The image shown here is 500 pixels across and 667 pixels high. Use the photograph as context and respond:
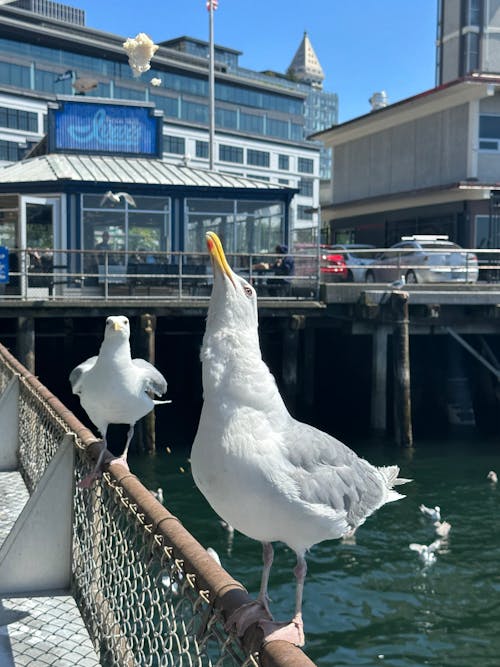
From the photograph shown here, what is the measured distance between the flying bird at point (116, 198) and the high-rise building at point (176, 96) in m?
38.7

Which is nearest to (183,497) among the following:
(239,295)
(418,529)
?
(418,529)

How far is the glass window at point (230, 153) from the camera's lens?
77.4 metres

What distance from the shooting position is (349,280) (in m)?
25.4

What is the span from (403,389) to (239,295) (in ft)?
50.8

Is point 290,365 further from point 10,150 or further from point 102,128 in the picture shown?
point 10,150

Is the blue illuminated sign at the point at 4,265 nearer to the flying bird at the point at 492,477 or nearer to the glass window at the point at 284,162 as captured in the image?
the flying bird at the point at 492,477

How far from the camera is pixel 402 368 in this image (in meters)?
18.3

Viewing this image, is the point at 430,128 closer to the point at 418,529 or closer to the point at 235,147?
the point at 418,529

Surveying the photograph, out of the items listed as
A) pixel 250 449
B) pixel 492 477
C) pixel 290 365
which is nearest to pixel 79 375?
pixel 250 449

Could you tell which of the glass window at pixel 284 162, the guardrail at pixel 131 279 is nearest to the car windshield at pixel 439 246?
the guardrail at pixel 131 279

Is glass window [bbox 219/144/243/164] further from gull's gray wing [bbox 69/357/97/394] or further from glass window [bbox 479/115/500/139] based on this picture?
gull's gray wing [bbox 69/357/97/394]

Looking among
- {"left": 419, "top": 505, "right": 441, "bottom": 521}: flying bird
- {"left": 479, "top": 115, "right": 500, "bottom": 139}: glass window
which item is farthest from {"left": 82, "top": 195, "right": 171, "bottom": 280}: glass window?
{"left": 479, "top": 115, "right": 500, "bottom": 139}: glass window

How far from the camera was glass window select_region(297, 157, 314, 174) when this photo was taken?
8531 cm

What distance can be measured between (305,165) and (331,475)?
8434 cm
